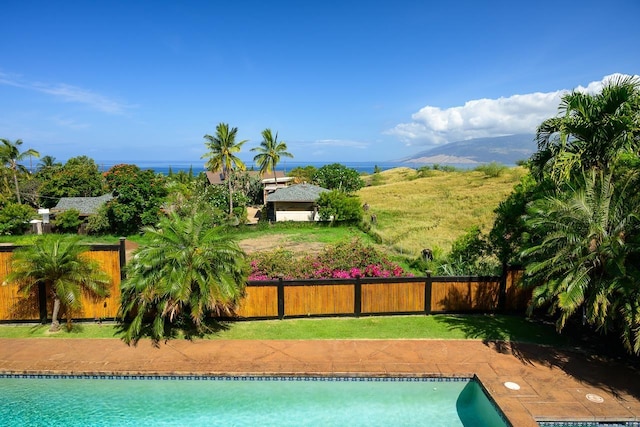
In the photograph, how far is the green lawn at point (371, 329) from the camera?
10.8 meters

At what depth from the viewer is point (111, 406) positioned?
8.05 m

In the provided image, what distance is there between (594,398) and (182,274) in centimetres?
896

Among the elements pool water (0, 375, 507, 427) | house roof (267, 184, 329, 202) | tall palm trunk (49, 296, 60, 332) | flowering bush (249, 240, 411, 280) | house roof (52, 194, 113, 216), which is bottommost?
pool water (0, 375, 507, 427)

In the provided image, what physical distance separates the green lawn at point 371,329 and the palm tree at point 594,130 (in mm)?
4243

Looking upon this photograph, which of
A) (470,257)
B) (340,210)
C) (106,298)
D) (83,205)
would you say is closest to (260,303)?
(106,298)

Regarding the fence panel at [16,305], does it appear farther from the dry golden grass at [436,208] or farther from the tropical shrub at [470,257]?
the dry golden grass at [436,208]

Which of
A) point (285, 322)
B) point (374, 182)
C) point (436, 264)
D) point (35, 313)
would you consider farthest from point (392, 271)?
point (374, 182)

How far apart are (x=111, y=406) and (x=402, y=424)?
5.65 metres

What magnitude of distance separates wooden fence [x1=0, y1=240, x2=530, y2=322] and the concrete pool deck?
127cm

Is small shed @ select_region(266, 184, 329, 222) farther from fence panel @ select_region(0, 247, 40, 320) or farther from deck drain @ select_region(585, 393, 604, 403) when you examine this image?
deck drain @ select_region(585, 393, 604, 403)

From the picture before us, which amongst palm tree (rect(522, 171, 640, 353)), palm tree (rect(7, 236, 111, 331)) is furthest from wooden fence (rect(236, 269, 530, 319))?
palm tree (rect(7, 236, 111, 331))

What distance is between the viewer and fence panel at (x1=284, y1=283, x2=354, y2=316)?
1191 cm

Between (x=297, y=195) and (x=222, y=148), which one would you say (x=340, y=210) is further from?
(x=222, y=148)

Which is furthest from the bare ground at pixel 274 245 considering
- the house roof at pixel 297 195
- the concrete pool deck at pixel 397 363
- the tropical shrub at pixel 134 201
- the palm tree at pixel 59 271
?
the concrete pool deck at pixel 397 363
